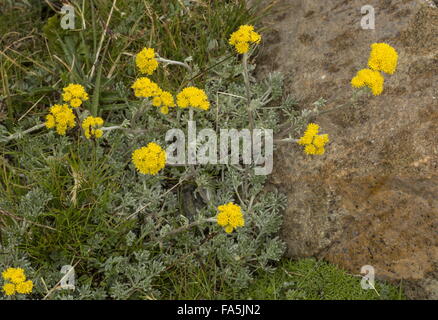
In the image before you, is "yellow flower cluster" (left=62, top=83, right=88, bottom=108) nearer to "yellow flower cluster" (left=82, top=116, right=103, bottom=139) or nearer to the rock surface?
"yellow flower cluster" (left=82, top=116, right=103, bottom=139)

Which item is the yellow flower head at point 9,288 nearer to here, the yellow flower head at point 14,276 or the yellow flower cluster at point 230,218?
the yellow flower head at point 14,276

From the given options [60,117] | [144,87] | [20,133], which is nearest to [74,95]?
[60,117]

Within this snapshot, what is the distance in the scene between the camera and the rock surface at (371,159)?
320 cm

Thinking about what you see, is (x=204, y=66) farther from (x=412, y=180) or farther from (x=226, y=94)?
(x=412, y=180)

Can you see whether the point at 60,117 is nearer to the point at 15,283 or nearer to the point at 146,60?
the point at 146,60

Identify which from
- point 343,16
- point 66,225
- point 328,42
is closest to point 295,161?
point 328,42

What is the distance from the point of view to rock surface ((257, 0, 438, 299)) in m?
3.20

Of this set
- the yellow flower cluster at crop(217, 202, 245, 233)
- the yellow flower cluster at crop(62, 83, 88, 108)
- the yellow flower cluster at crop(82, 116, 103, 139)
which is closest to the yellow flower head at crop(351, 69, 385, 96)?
the yellow flower cluster at crop(217, 202, 245, 233)

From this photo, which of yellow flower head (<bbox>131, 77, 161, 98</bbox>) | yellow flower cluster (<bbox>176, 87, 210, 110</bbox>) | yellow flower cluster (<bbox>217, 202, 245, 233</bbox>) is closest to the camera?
yellow flower cluster (<bbox>217, 202, 245, 233</bbox>)

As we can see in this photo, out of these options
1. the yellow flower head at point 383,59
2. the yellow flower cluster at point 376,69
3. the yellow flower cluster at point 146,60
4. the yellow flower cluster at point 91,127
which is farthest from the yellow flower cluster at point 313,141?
the yellow flower cluster at point 91,127

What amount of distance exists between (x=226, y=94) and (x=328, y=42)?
2.90 ft

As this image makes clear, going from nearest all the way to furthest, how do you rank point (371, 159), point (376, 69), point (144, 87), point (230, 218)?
point (230, 218) → point (376, 69) → point (144, 87) → point (371, 159)

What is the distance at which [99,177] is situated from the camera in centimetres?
358

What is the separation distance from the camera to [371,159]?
3404 mm
